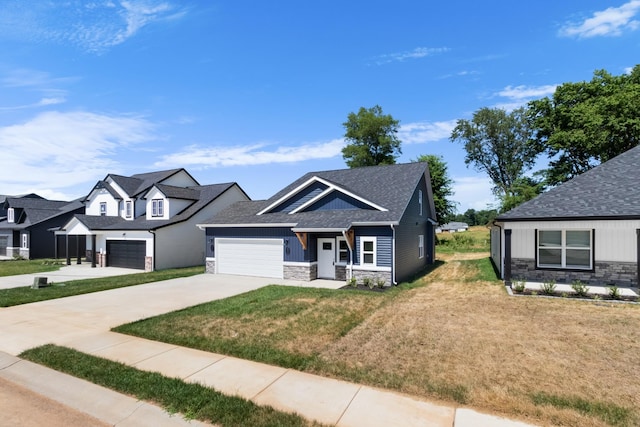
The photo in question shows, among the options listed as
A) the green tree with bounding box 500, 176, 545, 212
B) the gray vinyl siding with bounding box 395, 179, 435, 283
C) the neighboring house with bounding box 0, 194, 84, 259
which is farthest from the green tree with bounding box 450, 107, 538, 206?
the neighboring house with bounding box 0, 194, 84, 259

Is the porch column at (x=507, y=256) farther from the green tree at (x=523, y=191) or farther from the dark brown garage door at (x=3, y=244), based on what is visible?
the dark brown garage door at (x=3, y=244)

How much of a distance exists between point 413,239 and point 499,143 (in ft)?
112

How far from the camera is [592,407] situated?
4.63 meters

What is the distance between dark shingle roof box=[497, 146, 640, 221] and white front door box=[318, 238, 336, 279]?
773cm

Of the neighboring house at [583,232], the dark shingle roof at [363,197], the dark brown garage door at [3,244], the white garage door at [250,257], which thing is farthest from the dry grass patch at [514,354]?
the dark brown garage door at [3,244]

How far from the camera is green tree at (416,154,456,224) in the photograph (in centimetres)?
3962

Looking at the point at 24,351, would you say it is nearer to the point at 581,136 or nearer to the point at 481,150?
the point at 581,136

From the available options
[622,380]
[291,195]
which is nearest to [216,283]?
[291,195]

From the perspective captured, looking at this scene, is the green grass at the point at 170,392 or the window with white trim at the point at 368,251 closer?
the green grass at the point at 170,392

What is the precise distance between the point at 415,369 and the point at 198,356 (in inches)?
171

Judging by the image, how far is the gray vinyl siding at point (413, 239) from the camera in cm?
1557

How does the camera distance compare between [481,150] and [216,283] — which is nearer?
[216,283]

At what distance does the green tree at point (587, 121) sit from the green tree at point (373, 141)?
55.4 feet

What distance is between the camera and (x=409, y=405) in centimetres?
479
